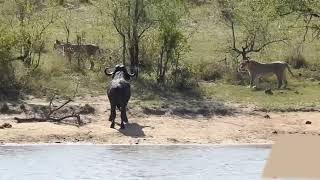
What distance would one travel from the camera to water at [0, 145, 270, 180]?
543 inches

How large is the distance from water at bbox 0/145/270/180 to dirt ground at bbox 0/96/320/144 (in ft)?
2.11

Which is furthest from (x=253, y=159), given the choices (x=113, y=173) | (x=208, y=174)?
(x=113, y=173)

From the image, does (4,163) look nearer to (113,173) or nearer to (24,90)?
(113,173)

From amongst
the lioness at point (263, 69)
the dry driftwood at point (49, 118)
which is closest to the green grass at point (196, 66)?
the lioness at point (263, 69)

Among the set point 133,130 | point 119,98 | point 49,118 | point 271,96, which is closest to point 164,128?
point 133,130

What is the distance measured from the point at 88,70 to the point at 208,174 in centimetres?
931

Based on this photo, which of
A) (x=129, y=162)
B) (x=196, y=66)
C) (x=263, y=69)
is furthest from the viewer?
(x=196, y=66)

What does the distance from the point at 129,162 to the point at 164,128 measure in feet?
12.0

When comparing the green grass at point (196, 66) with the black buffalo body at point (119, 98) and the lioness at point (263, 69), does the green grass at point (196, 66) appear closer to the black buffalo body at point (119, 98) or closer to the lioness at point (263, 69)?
the lioness at point (263, 69)

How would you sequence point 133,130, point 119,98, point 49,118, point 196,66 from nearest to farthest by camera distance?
point 133,130, point 119,98, point 49,118, point 196,66

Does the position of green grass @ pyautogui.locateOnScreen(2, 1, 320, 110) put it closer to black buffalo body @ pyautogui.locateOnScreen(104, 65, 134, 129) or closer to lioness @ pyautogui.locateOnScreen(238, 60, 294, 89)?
lioness @ pyautogui.locateOnScreen(238, 60, 294, 89)

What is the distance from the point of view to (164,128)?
1864 cm

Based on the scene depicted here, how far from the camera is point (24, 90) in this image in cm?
2047

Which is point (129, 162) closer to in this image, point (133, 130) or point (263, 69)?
point (133, 130)
